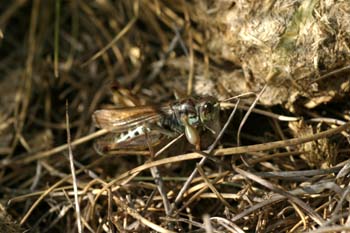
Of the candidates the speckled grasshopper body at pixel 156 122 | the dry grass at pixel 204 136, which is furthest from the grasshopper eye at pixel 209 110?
the dry grass at pixel 204 136

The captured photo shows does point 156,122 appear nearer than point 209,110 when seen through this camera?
No

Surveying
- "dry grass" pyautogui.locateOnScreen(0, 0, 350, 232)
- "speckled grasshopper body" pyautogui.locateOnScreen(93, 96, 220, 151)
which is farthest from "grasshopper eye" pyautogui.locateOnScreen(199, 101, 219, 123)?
"dry grass" pyautogui.locateOnScreen(0, 0, 350, 232)

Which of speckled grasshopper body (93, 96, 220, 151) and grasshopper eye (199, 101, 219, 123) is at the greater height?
grasshopper eye (199, 101, 219, 123)

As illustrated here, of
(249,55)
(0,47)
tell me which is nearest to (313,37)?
(249,55)

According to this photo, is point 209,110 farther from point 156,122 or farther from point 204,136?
point 156,122

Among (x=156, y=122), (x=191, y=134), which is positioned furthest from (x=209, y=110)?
(x=156, y=122)

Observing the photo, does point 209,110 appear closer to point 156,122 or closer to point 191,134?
point 191,134

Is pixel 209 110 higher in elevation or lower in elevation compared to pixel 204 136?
higher

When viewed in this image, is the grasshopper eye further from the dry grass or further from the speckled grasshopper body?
the dry grass

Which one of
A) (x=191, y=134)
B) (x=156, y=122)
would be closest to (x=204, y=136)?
(x=191, y=134)

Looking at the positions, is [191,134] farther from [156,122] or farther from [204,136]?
[156,122]
